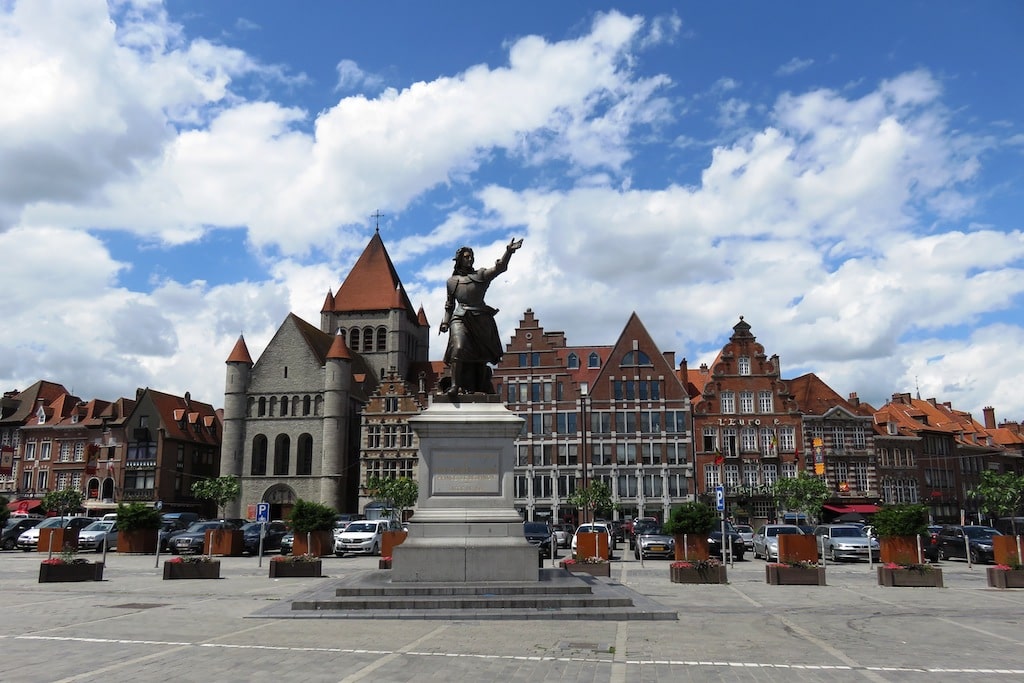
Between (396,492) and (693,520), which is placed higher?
(396,492)

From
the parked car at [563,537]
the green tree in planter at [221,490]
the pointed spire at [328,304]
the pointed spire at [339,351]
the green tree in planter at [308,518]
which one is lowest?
the parked car at [563,537]

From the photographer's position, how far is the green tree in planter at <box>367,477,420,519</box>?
6269cm

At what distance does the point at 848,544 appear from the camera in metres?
32.5

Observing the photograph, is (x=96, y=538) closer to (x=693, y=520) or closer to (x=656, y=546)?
(x=656, y=546)

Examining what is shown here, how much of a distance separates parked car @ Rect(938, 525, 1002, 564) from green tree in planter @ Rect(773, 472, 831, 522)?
71.4ft

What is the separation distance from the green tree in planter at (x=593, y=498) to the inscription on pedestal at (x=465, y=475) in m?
46.8

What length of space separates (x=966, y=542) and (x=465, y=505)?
2506 cm

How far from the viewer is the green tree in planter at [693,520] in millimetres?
25078

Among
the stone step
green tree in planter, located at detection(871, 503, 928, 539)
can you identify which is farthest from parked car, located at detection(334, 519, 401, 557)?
the stone step

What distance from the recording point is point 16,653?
9.68 metres

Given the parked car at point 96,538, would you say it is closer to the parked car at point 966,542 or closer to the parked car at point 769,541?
the parked car at point 769,541

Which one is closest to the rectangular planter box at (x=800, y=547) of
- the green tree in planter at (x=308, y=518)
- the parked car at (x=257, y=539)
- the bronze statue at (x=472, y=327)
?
the bronze statue at (x=472, y=327)

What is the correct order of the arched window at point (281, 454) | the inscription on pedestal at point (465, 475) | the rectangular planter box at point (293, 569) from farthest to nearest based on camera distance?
1. the arched window at point (281, 454)
2. the rectangular planter box at point (293, 569)
3. the inscription on pedestal at point (465, 475)

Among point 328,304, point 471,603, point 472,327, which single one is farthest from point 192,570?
point 328,304
